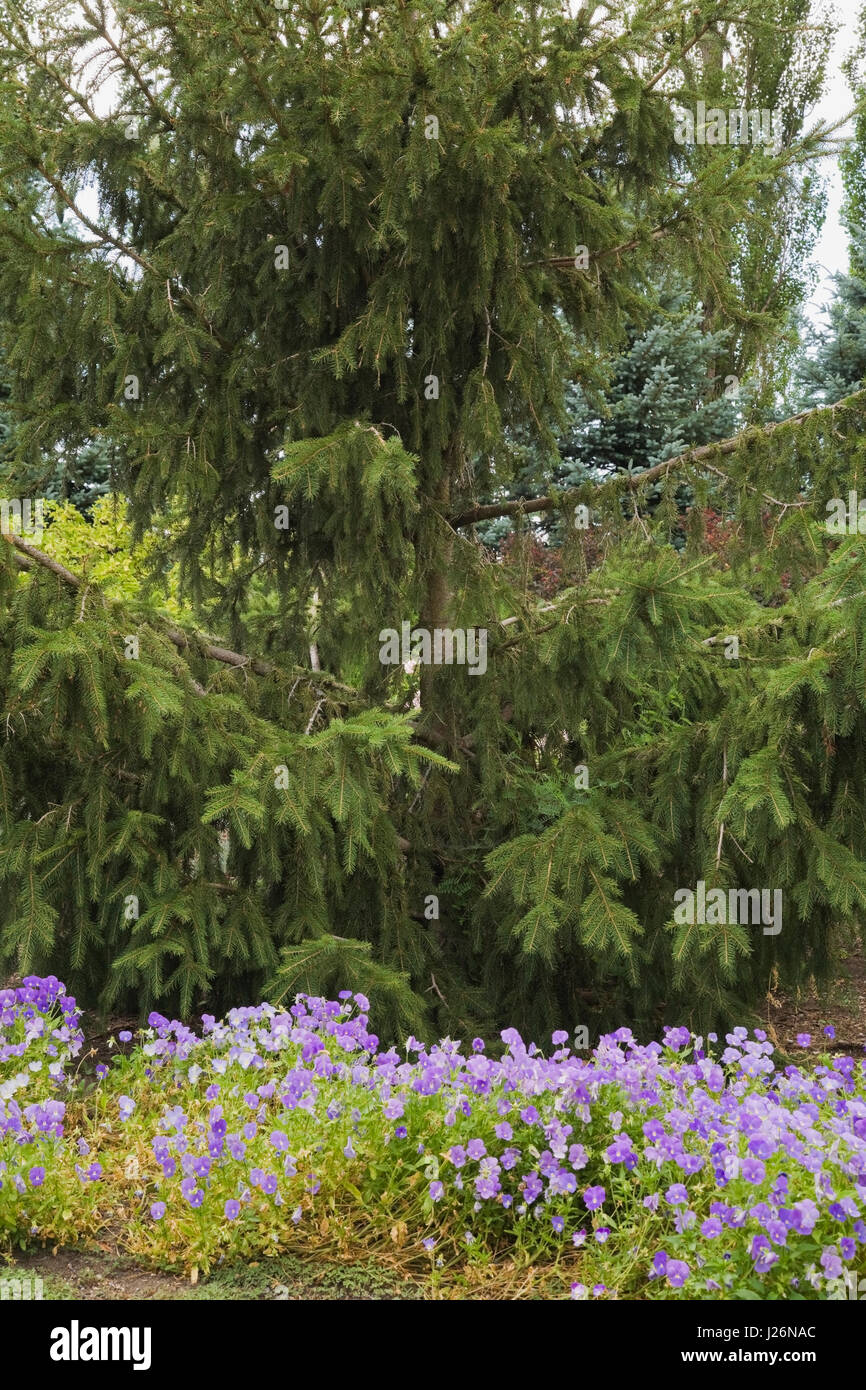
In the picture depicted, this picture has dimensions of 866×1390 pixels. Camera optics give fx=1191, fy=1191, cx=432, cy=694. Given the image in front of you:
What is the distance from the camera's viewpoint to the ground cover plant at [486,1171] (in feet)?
8.31

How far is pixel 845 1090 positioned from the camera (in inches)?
119

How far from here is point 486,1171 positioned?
2.71 m

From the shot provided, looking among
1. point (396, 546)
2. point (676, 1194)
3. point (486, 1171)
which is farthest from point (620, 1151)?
point (396, 546)

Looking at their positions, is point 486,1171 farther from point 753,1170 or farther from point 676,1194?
point 753,1170

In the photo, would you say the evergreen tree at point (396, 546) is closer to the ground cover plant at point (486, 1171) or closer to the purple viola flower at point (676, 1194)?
the ground cover plant at point (486, 1171)

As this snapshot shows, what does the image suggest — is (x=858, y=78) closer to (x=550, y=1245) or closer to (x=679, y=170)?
(x=679, y=170)

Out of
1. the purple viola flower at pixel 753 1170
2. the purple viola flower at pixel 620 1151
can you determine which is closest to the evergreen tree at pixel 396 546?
the purple viola flower at pixel 620 1151

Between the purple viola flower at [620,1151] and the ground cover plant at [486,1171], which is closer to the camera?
the ground cover plant at [486,1171]

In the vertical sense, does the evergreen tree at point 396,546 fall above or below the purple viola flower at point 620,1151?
above

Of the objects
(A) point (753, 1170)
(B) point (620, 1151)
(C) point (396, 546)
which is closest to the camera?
(A) point (753, 1170)

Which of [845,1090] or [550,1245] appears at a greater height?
[845,1090]

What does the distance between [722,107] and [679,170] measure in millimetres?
468

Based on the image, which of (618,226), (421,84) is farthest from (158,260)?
(618,226)

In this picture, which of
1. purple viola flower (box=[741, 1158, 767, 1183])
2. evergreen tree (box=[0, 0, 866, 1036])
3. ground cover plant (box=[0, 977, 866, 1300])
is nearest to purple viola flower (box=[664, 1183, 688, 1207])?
ground cover plant (box=[0, 977, 866, 1300])
